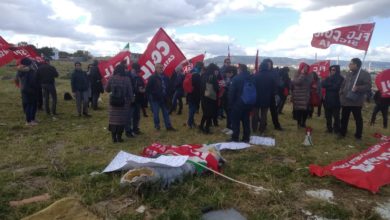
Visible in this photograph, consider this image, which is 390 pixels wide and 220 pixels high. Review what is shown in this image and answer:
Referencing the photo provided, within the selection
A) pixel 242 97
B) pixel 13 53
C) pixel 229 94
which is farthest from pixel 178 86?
pixel 13 53

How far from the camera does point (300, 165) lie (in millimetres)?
7117

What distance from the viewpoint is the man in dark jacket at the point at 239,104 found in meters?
8.91

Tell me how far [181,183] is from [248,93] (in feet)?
12.1

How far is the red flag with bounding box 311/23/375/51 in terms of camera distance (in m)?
9.72

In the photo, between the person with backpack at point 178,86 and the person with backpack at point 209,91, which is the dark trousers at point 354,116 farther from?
the person with backpack at point 178,86

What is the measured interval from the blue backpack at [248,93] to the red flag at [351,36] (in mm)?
3020

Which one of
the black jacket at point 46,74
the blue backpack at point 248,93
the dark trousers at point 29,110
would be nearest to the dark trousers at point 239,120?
the blue backpack at point 248,93

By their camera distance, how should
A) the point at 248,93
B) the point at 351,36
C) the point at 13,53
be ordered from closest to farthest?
the point at 248,93 < the point at 351,36 < the point at 13,53

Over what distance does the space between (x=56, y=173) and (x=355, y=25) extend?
777cm

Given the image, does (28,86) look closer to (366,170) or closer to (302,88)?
(302,88)

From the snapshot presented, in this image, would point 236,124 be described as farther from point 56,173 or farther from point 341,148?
point 56,173

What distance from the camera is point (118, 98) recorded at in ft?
28.2

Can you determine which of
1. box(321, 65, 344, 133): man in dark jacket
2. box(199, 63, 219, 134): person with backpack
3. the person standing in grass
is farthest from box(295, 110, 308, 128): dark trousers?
box(199, 63, 219, 134): person with backpack

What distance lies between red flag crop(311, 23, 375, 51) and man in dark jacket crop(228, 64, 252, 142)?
9.17 feet
